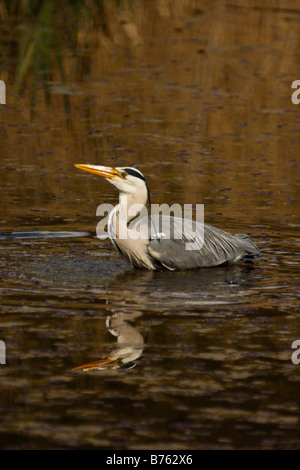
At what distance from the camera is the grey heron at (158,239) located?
9406 mm

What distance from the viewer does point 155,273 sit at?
9.47 meters

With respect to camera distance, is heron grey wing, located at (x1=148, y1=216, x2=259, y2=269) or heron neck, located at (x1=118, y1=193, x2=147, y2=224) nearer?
heron grey wing, located at (x1=148, y1=216, x2=259, y2=269)

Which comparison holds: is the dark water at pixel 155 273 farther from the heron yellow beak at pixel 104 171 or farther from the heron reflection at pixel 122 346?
the heron yellow beak at pixel 104 171

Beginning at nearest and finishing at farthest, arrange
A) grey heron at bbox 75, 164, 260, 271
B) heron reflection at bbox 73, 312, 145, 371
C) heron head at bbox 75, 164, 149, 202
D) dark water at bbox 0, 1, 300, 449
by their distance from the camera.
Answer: dark water at bbox 0, 1, 300, 449 < heron reflection at bbox 73, 312, 145, 371 < grey heron at bbox 75, 164, 260, 271 < heron head at bbox 75, 164, 149, 202

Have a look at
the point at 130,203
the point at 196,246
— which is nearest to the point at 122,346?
the point at 196,246

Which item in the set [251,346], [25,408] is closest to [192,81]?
[251,346]

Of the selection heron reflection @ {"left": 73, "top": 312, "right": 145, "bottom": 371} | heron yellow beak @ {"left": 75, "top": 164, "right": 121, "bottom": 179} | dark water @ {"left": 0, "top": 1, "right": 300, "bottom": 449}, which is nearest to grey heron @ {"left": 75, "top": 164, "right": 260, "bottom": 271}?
heron yellow beak @ {"left": 75, "top": 164, "right": 121, "bottom": 179}

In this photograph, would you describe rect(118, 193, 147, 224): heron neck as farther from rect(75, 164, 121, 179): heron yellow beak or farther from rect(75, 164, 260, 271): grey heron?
rect(75, 164, 121, 179): heron yellow beak

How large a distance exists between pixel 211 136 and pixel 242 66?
135 inches

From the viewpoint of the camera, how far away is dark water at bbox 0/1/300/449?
6090mm

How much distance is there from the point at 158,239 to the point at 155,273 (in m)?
0.29

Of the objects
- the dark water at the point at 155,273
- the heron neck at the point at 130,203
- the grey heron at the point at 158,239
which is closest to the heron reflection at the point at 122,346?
the dark water at the point at 155,273

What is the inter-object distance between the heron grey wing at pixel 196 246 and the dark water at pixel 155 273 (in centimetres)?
13
